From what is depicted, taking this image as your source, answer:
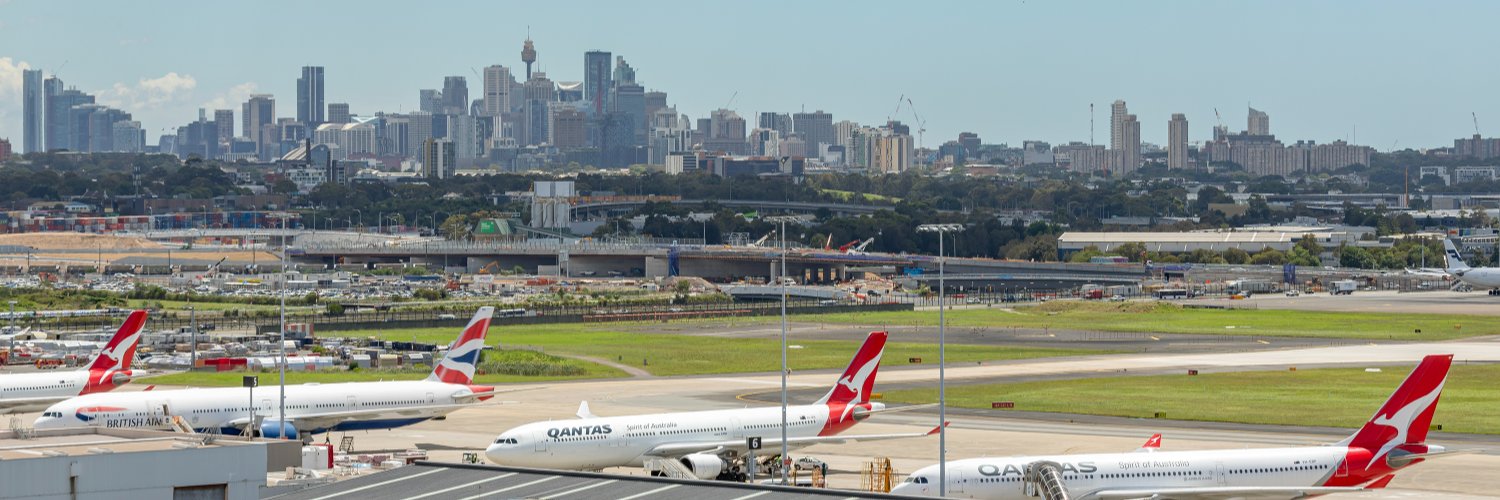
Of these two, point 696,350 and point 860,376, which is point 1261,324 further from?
point 860,376

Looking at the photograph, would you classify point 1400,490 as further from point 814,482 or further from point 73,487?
point 73,487

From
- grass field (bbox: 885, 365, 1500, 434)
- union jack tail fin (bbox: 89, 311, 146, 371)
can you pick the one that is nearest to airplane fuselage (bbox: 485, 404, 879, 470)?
union jack tail fin (bbox: 89, 311, 146, 371)

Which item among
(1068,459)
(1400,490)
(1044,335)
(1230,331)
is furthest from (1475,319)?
(1068,459)

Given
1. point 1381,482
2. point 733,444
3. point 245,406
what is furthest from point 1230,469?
point 245,406

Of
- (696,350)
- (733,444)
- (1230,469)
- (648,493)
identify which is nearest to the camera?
(648,493)

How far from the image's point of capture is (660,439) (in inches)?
2911

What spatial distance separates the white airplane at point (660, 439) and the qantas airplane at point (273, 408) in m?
11.9

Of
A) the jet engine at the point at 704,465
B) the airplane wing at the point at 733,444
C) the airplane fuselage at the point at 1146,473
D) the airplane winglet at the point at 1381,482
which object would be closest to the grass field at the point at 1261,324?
the airplane wing at the point at 733,444

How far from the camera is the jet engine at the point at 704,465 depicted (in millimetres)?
72312

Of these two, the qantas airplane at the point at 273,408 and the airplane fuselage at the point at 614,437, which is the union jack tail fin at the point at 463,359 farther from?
the airplane fuselage at the point at 614,437

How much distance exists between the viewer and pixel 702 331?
178 m

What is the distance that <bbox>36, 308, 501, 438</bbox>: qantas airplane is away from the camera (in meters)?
83.1

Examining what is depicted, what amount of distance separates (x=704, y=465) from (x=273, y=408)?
21.1m

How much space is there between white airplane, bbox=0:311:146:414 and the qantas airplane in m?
9.86
